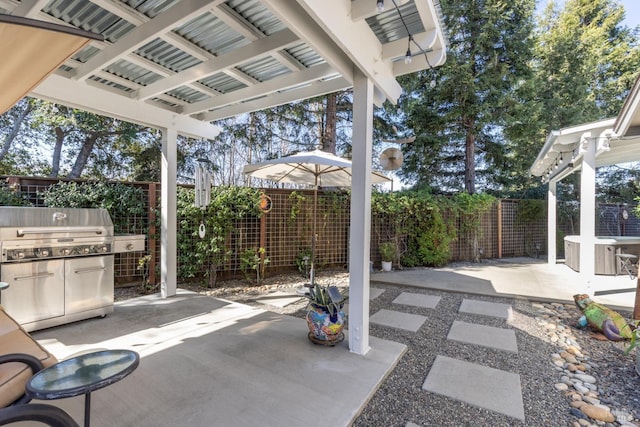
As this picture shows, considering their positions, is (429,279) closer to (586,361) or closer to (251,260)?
(586,361)

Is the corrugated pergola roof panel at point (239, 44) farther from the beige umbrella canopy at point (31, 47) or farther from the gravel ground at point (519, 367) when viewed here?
the gravel ground at point (519, 367)

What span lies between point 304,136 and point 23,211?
8011mm

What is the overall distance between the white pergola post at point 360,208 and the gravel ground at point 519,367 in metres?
0.54

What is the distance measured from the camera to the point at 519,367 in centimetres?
269

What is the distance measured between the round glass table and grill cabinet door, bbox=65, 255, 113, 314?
248 centimetres

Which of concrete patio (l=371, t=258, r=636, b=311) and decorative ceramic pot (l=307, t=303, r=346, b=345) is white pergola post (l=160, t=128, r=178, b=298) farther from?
concrete patio (l=371, t=258, r=636, b=311)

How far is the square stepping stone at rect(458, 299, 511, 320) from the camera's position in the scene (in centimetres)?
406

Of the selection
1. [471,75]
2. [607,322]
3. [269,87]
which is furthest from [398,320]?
[471,75]

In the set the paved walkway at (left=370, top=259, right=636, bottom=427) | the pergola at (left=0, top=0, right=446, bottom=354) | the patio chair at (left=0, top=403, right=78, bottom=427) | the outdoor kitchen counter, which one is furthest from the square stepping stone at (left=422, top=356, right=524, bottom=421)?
the outdoor kitchen counter

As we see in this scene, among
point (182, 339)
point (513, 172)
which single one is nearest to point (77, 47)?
point (182, 339)

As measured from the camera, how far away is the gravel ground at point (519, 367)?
2020 mm

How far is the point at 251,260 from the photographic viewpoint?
5543mm

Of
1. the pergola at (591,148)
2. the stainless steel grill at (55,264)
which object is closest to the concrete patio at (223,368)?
the stainless steel grill at (55,264)

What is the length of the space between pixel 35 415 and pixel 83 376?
17 centimetres
